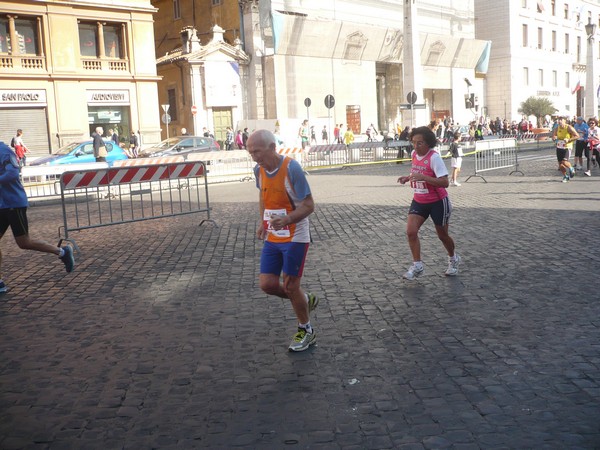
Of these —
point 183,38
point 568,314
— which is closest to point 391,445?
point 568,314

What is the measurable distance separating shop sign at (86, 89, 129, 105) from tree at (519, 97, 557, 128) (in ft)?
132

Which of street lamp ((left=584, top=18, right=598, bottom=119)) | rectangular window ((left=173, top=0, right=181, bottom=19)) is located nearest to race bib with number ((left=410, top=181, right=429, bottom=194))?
street lamp ((left=584, top=18, right=598, bottom=119))

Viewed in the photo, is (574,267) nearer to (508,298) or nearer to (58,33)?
Answer: (508,298)

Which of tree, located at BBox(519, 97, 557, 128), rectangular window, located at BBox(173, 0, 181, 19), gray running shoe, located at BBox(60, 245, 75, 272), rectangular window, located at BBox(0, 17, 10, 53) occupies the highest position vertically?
rectangular window, located at BBox(173, 0, 181, 19)

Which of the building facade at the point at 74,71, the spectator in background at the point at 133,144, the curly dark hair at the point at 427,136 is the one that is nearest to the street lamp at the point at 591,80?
the building facade at the point at 74,71

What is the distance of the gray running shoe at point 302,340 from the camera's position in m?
5.36

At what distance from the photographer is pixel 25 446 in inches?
151

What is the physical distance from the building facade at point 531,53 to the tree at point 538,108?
0.82m

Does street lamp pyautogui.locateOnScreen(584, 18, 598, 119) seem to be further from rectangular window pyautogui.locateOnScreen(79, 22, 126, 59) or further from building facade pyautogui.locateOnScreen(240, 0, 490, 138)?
rectangular window pyautogui.locateOnScreen(79, 22, 126, 59)

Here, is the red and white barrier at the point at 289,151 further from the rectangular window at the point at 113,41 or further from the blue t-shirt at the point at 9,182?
the blue t-shirt at the point at 9,182

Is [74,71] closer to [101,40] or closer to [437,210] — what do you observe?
[101,40]

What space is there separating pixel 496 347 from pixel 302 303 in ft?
4.96

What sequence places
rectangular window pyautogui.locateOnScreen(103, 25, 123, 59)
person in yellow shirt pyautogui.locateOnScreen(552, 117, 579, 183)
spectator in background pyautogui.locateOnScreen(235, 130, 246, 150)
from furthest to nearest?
spectator in background pyautogui.locateOnScreen(235, 130, 246, 150) → rectangular window pyautogui.locateOnScreen(103, 25, 123, 59) → person in yellow shirt pyautogui.locateOnScreen(552, 117, 579, 183)

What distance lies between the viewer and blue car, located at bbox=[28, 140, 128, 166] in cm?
2442
